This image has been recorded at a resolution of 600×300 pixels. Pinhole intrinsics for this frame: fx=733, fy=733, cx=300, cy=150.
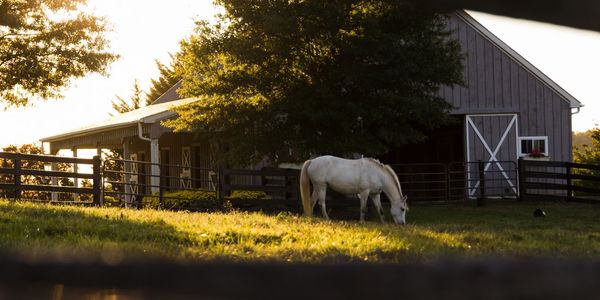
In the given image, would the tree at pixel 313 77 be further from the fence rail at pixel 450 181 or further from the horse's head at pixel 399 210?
the horse's head at pixel 399 210

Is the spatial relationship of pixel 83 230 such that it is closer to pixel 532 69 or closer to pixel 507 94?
pixel 507 94

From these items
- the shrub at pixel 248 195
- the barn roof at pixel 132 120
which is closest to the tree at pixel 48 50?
the barn roof at pixel 132 120

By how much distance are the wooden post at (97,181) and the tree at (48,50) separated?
770 centimetres

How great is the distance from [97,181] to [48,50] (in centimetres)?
888

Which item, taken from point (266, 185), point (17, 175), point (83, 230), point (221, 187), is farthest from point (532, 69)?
point (83, 230)

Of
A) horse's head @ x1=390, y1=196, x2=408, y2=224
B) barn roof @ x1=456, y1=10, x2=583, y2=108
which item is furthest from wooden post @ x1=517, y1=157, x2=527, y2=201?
horse's head @ x1=390, y1=196, x2=408, y2=224

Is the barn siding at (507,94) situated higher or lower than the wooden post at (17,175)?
higher

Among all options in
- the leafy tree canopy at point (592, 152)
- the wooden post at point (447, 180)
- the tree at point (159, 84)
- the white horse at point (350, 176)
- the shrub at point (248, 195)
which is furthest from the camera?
the tree at point (159, 84)

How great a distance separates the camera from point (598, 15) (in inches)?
19.5

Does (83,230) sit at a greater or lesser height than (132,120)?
lesser

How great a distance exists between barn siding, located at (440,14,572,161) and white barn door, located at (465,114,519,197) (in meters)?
0.10

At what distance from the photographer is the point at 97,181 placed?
17312mm

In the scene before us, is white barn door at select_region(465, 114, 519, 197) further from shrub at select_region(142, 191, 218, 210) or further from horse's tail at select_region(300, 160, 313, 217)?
horse's tail at select_region(300, 160, 313, 217)

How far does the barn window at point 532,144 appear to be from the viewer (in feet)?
81.0
